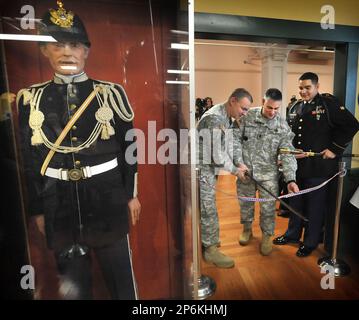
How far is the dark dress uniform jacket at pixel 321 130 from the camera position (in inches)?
69.1

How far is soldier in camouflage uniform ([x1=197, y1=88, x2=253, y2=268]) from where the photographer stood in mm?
1791

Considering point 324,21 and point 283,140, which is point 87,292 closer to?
point 283,140

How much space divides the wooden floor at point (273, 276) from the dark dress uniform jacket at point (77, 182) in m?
0.88

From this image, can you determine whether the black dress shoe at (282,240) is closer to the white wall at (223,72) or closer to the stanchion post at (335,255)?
the stanchion post at (335,255)

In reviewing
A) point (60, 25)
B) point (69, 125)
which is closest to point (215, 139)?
point (69, 125)

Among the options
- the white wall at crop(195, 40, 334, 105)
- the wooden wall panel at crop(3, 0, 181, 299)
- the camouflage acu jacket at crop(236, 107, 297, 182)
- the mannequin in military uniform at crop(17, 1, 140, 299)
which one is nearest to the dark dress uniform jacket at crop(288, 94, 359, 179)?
the camouflage acu jacket at crop(236, 107, 297, 182)

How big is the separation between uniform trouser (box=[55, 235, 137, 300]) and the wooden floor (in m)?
0.62

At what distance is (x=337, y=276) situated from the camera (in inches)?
69.6

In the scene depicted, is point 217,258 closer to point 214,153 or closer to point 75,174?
point 214,153

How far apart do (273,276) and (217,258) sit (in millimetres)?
404

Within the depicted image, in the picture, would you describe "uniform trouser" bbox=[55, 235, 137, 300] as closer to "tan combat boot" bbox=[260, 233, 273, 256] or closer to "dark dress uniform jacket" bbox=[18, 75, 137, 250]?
"dark dress uniform jacket" bbox=[18, 75, 137, 250]

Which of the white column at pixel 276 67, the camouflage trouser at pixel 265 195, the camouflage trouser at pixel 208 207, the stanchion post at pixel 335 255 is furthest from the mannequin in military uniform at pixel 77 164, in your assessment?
the white column at pixel 276 67

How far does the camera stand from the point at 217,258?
6.28 ft
